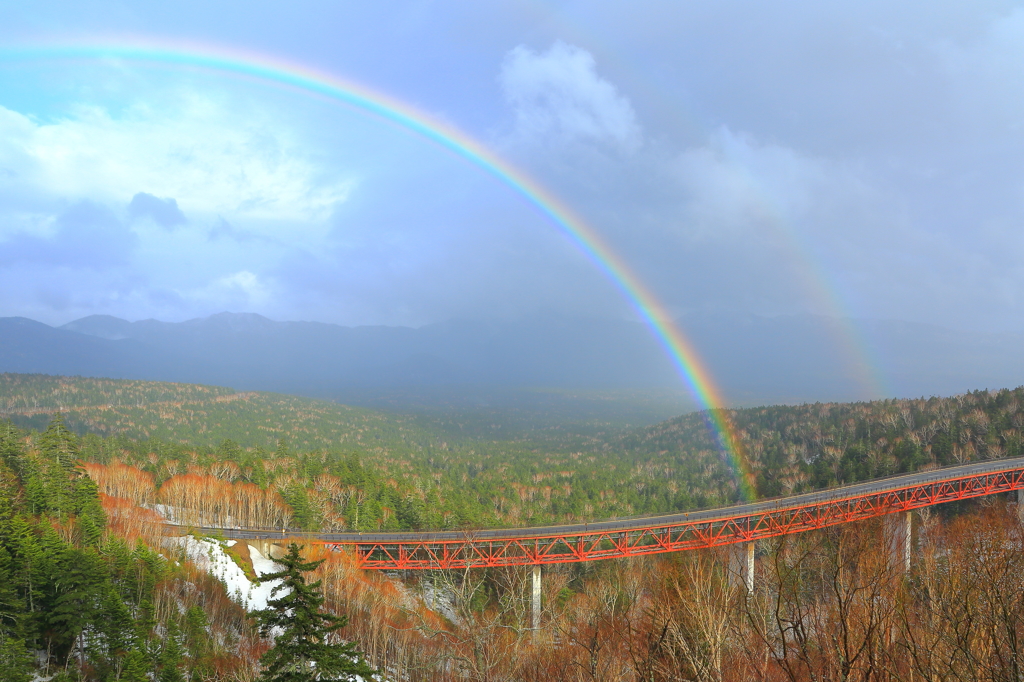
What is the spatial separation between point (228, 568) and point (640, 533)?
3518cm

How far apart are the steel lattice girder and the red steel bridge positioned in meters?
0.09

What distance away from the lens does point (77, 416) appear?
157500mm

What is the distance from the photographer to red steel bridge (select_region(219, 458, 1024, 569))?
47562 mm

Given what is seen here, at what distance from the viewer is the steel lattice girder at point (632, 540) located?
4703 cm

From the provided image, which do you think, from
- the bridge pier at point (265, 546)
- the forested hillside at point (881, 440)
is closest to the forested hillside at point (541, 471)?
the forested hillside at point (881, 440)

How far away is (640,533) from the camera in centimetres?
5294

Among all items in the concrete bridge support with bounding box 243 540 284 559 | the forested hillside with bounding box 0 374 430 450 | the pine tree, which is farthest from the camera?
the forested hillside with bounding box 0 374 430 450

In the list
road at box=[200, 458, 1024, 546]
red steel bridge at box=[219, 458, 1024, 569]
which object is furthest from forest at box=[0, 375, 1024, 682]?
road at box=[200, 458, 1024, 546]

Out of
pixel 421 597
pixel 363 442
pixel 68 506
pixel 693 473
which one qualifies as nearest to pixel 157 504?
Result: pixel 68 506

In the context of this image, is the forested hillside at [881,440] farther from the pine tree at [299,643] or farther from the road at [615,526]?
the pine tree at [299,643]

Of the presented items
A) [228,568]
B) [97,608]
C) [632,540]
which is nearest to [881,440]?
[632,540]

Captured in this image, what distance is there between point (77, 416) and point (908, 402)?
650ft

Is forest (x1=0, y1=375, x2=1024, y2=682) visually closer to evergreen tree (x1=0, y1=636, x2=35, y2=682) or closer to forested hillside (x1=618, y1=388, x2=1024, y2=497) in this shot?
evergreen tree (x1=0, y1=636, x2=35, y2=682)

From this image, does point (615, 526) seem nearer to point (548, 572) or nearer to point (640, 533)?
point (640, 533)
